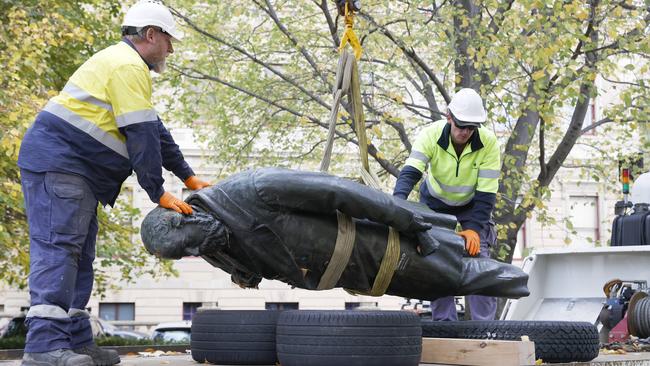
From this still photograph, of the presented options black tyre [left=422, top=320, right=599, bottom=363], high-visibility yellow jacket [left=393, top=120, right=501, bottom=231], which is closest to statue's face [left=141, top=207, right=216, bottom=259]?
black tyre [left=422, top=320, right=599, bottom=363]

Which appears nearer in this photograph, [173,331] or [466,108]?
[466,108]

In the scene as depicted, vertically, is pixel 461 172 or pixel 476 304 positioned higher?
pixel 461 172

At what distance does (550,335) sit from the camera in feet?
15.5

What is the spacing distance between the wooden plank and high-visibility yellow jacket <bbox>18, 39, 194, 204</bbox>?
4.72 feet

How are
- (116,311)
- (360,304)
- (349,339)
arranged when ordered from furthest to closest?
(360,304) < (116,311) < (349,339)

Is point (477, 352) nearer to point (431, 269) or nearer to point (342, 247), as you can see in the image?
point (431, 269)

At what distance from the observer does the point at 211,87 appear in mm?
17562

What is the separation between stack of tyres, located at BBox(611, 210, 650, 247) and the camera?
8.59 meters

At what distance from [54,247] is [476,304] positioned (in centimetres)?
319

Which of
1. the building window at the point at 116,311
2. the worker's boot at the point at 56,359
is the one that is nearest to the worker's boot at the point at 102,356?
the worker's boot at the point at 56,359

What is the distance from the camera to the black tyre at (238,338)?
438cm

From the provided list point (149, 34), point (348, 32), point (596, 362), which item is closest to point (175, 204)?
point (149, 34)

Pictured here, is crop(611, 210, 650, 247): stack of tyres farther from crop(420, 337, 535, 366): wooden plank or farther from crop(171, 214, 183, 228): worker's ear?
crop(171, 214, 183, 228): worker's ear

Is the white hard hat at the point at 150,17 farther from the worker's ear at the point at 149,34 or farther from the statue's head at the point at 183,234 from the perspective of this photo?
the statue's head at the point at 183,234
